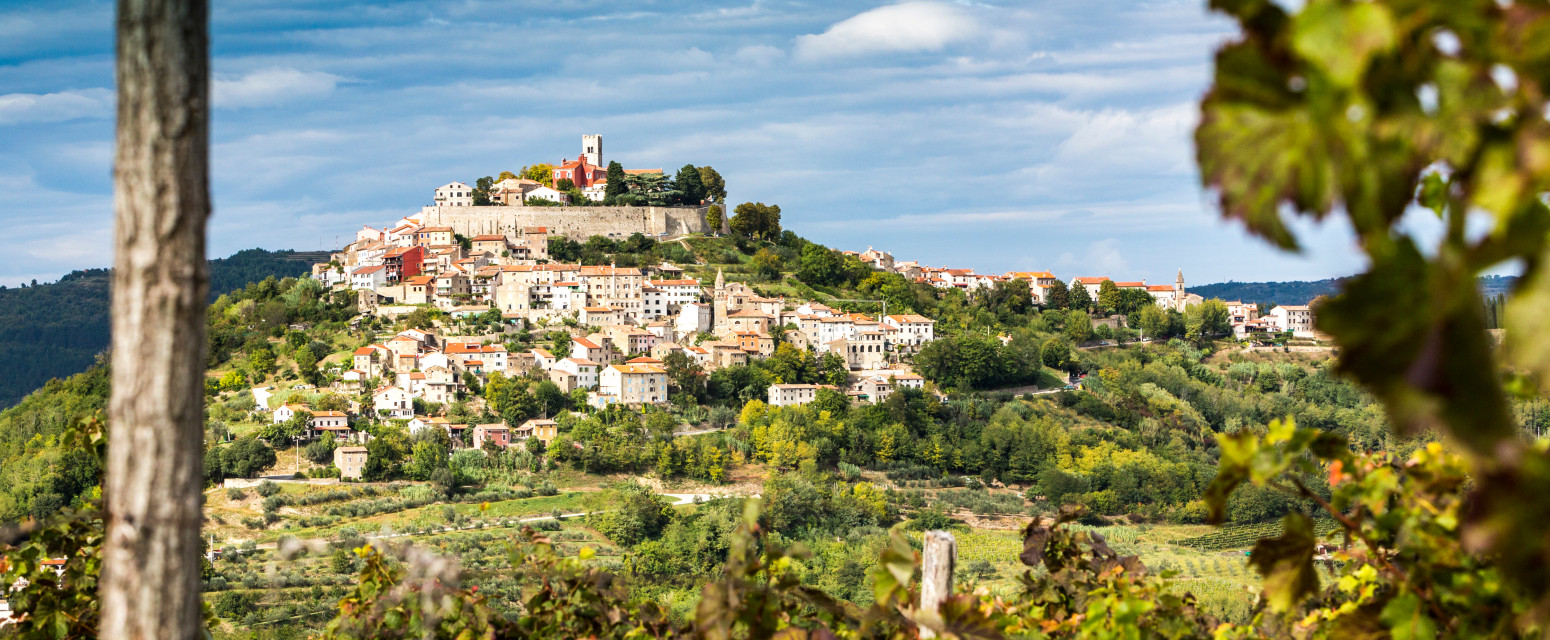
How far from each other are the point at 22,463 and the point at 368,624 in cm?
3495

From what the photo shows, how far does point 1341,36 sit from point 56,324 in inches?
3314

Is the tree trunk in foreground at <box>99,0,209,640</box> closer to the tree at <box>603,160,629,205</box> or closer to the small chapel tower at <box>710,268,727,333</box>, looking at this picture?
the small chapel tower at <box>710,268,727,333</box>

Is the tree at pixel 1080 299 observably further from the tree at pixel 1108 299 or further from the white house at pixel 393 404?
the white house at pixel 393 404

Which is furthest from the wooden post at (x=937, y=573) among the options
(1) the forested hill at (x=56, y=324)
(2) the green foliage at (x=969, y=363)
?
(1) the forested hill at (x=56, y=324)

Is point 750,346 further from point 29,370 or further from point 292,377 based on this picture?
point 29,370

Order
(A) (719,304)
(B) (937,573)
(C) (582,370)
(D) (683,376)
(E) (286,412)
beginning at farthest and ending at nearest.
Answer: (A) (719,304)
(D) (683,376)
(C) (582,370)
(E) (286,412)
(B) (937,573)

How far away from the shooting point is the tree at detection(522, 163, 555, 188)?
2037 inches

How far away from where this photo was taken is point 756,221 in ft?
170

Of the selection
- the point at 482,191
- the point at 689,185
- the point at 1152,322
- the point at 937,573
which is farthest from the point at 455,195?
the point at 937,573

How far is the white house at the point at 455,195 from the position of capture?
4579cm

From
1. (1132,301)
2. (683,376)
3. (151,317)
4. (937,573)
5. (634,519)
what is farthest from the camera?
(1132,301)

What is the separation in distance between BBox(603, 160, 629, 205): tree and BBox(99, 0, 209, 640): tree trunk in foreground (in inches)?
1863

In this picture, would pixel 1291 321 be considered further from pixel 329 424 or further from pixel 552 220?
pixel 329 424

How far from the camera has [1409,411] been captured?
0.56 meters
